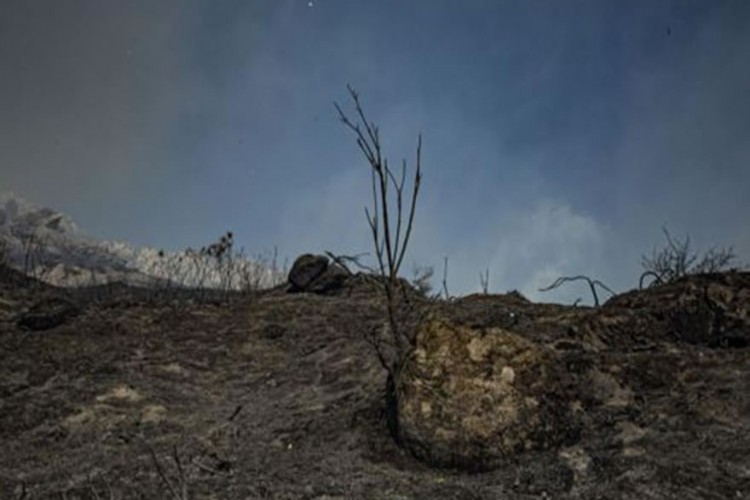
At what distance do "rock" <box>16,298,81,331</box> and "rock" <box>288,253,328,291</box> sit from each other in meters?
5.71

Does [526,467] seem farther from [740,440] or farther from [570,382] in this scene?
[740,440]

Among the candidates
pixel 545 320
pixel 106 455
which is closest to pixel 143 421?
pixel 106 455

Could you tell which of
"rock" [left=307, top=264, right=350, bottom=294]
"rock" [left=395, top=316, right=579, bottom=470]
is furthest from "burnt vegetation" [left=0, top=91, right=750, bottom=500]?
"rock" [left=307, top=264, right=350, bottom=294]

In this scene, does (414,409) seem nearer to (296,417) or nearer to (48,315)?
(296,417)

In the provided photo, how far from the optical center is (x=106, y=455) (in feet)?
24.2

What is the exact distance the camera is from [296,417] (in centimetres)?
839

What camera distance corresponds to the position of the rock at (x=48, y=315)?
12.6m

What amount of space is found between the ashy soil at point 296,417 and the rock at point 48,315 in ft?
0.35

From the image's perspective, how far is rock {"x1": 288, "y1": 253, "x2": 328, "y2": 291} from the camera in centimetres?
1753

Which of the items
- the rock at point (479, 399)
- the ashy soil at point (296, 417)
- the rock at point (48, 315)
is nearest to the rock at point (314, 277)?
the ashy soil at point (296, 417)

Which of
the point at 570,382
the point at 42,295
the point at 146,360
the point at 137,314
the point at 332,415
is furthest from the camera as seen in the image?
the point at 42,295

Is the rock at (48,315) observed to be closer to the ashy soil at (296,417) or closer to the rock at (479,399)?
the ashy soil at (296,417)

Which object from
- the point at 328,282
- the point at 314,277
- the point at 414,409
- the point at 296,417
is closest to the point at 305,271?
the point at 314,277

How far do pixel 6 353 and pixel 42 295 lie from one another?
20.4ft
